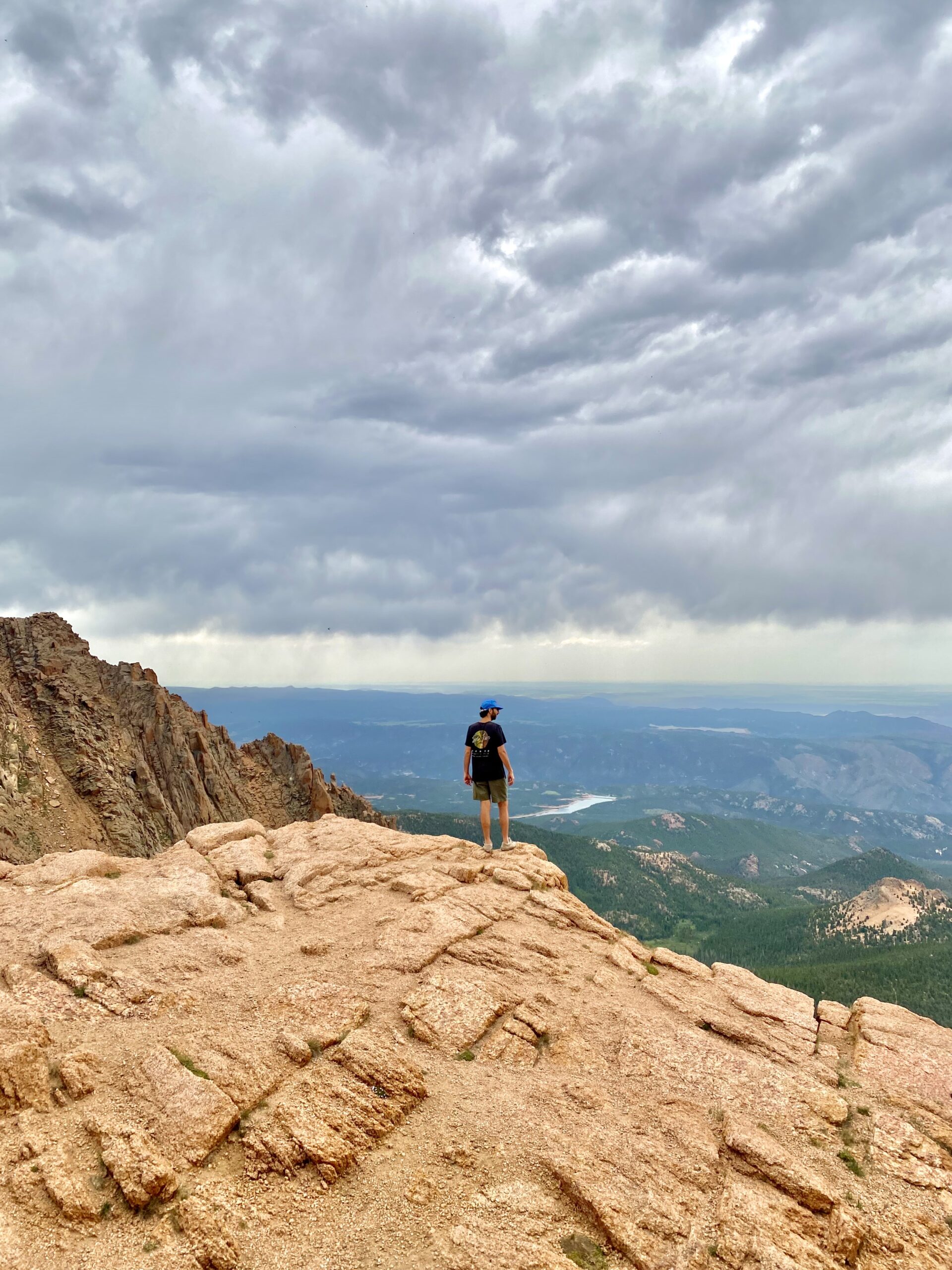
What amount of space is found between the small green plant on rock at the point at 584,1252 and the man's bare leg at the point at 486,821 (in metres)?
14.1

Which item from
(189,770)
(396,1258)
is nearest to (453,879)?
(396,1258)

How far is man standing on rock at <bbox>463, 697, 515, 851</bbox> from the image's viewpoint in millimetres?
23172

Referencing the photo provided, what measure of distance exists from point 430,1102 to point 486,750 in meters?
12.5

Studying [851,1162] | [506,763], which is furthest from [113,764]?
[851,1162]

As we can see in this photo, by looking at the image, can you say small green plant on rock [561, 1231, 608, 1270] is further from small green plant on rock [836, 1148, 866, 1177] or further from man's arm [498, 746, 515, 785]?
man's arm [498, 746, 515, 785]

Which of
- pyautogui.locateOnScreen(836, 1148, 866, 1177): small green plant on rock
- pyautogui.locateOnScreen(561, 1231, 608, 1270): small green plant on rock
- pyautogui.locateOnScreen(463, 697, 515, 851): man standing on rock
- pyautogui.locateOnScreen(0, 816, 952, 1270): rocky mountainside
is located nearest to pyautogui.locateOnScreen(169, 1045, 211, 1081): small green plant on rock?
pyautogui.locateOnScreen(0, 816, 952, 1270): rocky mountainside

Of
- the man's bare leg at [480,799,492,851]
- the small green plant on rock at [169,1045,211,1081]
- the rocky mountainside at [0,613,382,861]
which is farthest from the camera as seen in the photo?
the rocky mountainside at [0,613,382,861]

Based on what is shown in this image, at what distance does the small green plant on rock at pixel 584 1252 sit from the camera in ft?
29.9

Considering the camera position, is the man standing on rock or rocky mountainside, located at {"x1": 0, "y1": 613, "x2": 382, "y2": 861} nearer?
the man standing on rock

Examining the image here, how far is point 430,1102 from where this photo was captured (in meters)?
12.0

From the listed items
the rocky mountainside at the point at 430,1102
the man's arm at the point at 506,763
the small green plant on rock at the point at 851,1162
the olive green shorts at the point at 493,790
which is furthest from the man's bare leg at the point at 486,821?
the small green plant on rock at the point at 851,1162

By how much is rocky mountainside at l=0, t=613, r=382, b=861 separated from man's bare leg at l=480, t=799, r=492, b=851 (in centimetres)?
3500

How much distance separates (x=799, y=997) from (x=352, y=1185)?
1411 centimetres

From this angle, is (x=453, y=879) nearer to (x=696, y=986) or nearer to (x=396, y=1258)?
(x=696, y=986)
